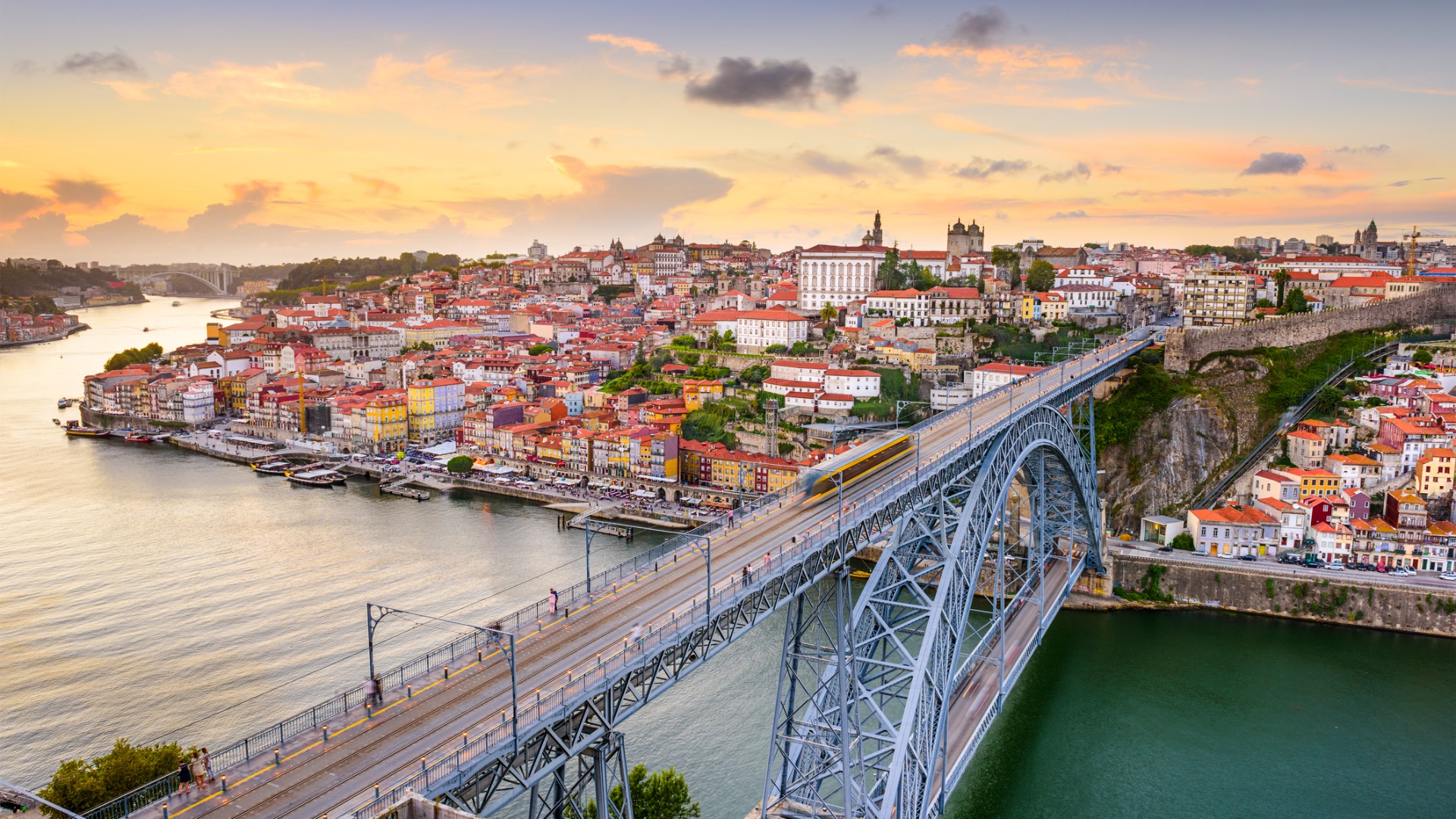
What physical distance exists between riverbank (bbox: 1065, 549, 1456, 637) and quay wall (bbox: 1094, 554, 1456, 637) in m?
0.02

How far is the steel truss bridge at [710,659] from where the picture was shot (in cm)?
652

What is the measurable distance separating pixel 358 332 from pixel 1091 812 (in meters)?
52.0

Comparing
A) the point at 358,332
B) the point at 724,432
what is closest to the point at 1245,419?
the point at 724,432

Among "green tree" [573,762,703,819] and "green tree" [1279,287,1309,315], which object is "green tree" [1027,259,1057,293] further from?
"green tree" [573,762,703,819]

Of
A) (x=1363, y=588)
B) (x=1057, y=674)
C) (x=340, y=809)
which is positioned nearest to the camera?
(x=340, y=809)

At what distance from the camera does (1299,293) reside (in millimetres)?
33188

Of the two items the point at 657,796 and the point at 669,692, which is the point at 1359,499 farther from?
the point at 657,796

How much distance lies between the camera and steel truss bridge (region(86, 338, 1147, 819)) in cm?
652

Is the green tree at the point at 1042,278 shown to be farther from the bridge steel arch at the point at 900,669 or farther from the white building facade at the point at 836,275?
the bridge steel arch at the point at 900,669

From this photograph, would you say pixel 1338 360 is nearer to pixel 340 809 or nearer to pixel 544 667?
pixel 544 667

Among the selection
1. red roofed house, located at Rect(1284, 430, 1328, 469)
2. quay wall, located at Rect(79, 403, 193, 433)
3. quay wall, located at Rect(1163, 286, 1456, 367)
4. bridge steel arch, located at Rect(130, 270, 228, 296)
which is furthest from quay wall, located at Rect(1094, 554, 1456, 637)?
bridge steel arch, located at Rect(130, 270, 228, 296)

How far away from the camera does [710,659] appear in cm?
969

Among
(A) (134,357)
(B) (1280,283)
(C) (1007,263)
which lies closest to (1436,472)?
(B) (1280,283)

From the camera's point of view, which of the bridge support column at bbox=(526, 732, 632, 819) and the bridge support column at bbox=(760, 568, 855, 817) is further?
the bridge support column at bbox=(760, 568, 855, 817)
